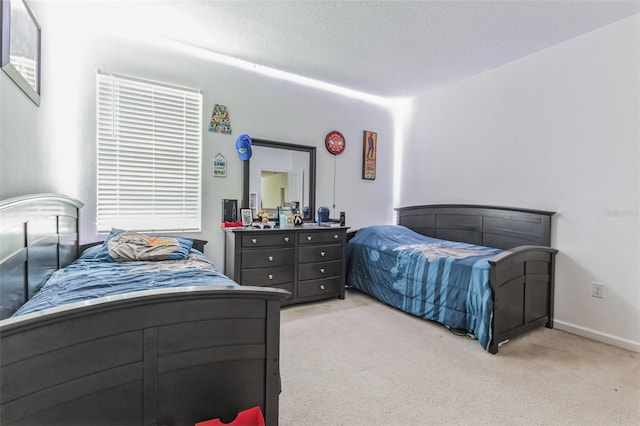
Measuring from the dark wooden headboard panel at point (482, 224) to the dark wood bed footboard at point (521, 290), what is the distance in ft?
0.94

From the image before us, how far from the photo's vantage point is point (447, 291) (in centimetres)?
260

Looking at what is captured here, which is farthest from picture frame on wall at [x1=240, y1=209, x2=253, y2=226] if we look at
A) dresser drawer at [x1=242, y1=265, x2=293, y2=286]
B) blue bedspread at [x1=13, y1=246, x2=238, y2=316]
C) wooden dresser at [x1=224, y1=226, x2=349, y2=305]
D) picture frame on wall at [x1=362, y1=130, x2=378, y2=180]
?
picture frame on wall at [x1=362, y1=130, x2=378, y2=180]

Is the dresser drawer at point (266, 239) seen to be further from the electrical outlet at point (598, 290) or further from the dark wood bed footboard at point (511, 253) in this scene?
the electrical outlet at point (598, 290)

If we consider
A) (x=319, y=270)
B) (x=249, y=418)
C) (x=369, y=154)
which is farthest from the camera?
(x=369, y=154)

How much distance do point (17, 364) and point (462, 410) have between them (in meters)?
1.86

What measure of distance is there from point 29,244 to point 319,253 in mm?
2271

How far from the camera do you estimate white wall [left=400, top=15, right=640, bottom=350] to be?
241 cm

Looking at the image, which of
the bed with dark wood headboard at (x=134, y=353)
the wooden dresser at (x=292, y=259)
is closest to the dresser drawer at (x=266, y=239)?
the wooden dresser at (x=292, y=259)

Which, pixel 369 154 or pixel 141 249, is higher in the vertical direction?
pixel 369 154

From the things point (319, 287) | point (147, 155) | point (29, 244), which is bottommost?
point (319, 287)

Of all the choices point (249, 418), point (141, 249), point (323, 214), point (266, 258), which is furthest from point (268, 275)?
point (249, 418)

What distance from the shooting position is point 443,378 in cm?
190

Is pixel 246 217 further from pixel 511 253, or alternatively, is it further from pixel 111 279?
pixel 511 253

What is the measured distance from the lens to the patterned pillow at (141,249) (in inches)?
83.7
